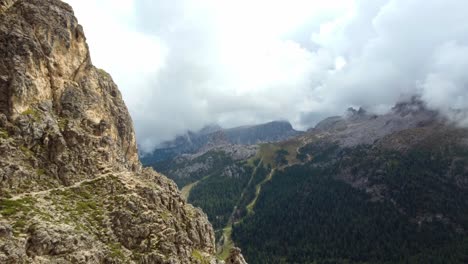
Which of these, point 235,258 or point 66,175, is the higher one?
point 66,175

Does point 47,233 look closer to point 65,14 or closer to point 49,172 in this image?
point 49,172

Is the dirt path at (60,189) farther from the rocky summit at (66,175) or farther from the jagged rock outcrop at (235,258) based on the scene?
the jagged rock outcrop at (235,258)

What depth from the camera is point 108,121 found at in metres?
129

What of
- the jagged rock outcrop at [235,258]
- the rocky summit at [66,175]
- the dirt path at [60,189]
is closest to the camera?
the rocky summit at [66,175]

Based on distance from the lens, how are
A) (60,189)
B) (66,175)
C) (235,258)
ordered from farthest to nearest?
(235,258)
(66,175)
(60,189)

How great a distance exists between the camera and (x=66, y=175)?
9781 cm

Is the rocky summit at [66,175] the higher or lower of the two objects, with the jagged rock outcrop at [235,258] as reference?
higher

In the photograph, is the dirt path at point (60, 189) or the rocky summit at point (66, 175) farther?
the dirt path at point (60, 189)

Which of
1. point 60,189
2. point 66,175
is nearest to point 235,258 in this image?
point 66,175

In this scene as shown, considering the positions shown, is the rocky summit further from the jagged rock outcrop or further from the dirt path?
the jagged rock outcrop

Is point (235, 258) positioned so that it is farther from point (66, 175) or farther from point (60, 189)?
point (60, 189)

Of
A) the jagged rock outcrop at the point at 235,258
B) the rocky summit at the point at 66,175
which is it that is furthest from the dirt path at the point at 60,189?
the jagged rock outcrop at the point at 235,258

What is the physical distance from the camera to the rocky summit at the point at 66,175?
Result: 79000mm

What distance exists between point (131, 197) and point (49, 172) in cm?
1997
